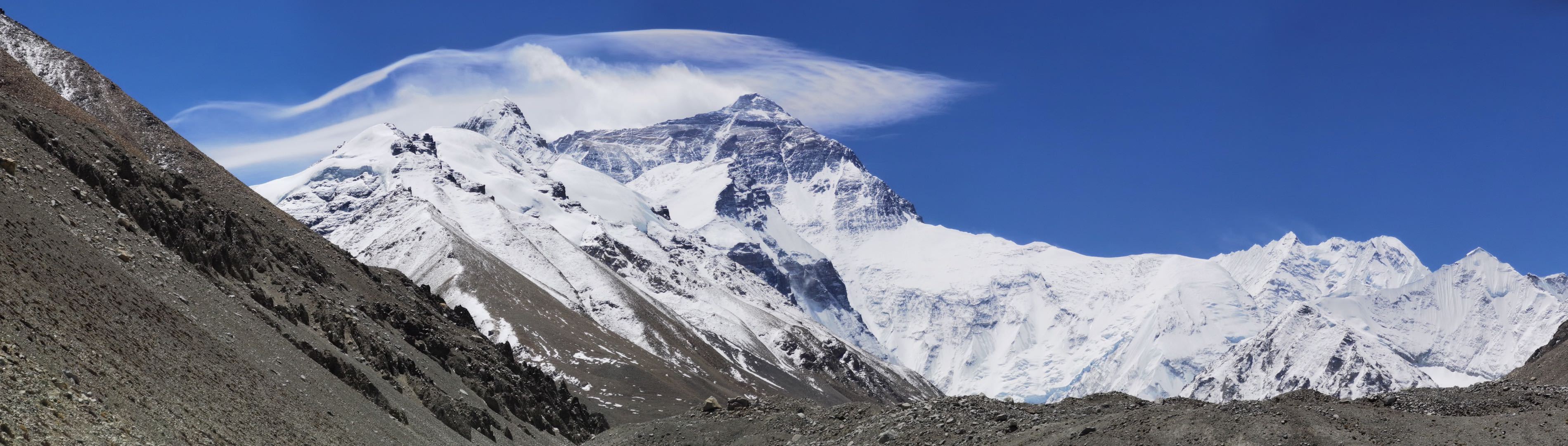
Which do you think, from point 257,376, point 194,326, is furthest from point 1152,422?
point 194,326

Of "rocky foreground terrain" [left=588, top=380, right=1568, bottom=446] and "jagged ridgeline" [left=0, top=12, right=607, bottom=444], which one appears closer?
"jagged ridgeline" [left=0, top=12, right=607, bottom=444]

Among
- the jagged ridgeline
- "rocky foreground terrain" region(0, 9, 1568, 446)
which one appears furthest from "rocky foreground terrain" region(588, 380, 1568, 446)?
the jagged ridgeline

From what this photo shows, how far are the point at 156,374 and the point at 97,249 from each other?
12.9 metres

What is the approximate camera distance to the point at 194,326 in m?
55.2

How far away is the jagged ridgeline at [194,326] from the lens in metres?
41.0

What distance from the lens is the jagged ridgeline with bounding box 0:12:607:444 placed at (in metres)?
41.0

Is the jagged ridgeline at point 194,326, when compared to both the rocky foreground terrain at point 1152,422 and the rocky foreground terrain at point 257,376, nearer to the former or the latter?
the rocky foreground terrain at point 257,376

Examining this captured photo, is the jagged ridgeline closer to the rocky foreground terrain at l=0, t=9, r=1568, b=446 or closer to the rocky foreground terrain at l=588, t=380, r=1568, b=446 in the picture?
the rocky foreground terrain at l=0, t=9, r=1568, b=446

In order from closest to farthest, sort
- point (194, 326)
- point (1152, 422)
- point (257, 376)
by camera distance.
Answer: point (1152, 422)
point (257, 376)
point (194, 326)

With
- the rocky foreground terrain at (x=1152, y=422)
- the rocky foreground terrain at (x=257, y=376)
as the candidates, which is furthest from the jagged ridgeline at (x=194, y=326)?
the rocky foreground terrain at (x=1152, y=422)

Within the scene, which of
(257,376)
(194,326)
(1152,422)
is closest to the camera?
(1152,422)

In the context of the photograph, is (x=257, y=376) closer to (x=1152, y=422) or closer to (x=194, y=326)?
(x=194, y=326)

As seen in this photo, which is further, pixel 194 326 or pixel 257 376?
pixel 194 326

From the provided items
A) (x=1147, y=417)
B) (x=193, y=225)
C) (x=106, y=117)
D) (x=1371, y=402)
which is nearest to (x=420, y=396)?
(x=193, y=225)
